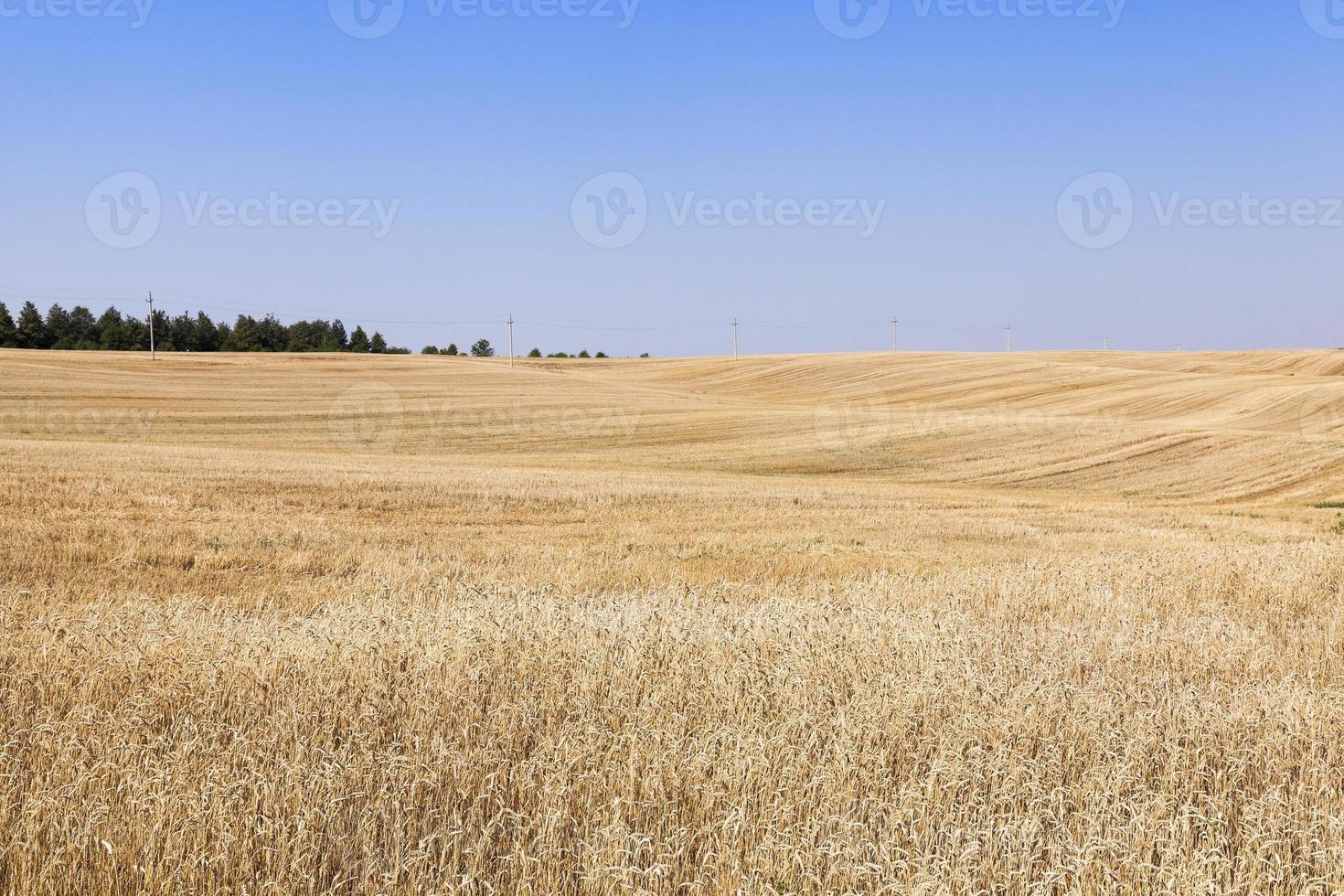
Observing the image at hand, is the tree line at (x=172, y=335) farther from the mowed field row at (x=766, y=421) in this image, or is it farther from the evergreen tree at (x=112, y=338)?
the mowed field row at (x=766, y=421)

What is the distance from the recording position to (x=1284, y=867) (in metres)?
4.04

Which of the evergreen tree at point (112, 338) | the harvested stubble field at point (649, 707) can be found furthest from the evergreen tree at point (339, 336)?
the harvested stubble field at point (649, 707)

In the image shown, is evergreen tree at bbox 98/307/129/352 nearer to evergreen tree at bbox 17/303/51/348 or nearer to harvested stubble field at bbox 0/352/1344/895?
evergreen tree at bbox 17/303/51/348

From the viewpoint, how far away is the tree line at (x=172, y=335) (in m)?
104

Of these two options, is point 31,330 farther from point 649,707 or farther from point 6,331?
point 649,707

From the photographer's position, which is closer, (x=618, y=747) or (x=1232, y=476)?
(x=618, y=747)

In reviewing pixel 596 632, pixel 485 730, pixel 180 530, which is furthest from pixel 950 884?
pixel 180 530

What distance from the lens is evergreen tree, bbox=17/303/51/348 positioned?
336 feet

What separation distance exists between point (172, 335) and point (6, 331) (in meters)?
16.0

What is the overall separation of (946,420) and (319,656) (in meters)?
38.8

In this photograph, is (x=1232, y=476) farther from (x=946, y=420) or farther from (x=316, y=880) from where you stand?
(x=316, y=880)

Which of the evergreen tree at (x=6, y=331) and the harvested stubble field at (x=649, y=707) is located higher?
the evergreen tree at (x=6, y=331)

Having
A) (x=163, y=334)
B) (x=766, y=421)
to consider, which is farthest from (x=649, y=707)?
(x=163, y=334)

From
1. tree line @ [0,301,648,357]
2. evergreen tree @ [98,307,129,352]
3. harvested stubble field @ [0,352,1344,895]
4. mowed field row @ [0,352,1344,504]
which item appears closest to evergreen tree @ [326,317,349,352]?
tree line @ [0,301,648,357]
